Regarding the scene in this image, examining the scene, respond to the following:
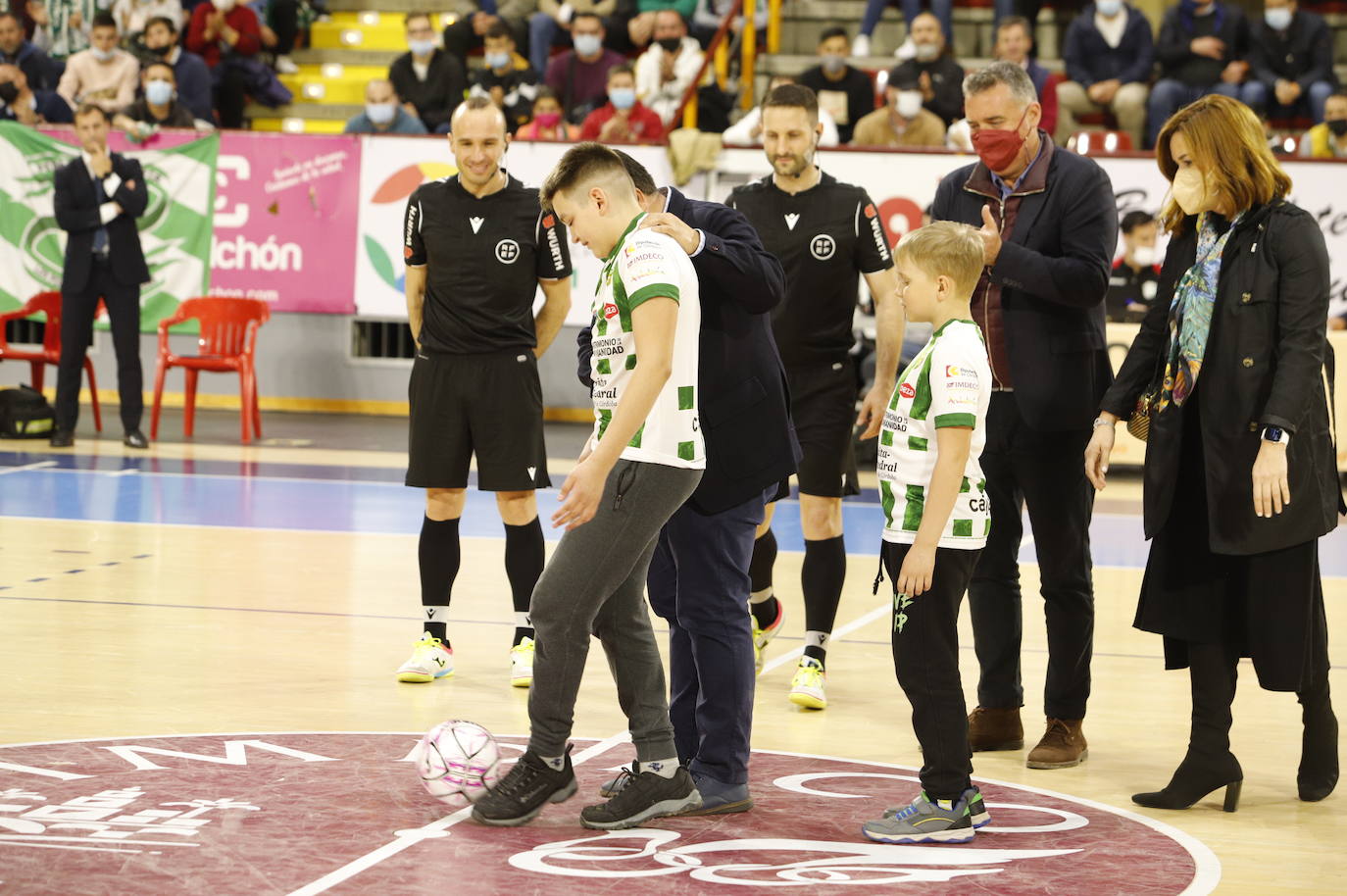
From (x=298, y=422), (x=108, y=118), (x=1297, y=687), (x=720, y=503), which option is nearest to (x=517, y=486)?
(x=720, y=503)

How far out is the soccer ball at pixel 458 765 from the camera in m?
4.65

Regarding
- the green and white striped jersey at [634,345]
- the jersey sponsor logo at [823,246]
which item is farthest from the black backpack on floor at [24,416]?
the green and white striped jersey at [634,345]

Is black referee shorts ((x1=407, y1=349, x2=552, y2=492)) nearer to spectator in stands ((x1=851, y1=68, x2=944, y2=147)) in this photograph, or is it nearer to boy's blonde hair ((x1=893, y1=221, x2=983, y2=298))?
boy's blonde hair ((x1=893, y1=221, x2=983, y2=298))

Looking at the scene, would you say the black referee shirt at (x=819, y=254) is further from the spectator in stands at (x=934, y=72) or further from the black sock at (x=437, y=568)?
the spectator in stands at (x=934, y=72)

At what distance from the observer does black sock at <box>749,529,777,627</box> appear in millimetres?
6918

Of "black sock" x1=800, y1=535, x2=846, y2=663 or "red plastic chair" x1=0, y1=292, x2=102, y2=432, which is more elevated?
"red plastic chair" x1=0, y1=292, x2=102, y2=432

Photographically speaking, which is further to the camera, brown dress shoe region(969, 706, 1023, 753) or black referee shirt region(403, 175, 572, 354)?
black referee shirt region(403, 175, 572, 354)

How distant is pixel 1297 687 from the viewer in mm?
4922

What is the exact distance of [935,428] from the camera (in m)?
4.56

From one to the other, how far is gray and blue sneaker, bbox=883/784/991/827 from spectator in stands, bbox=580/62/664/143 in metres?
12.0

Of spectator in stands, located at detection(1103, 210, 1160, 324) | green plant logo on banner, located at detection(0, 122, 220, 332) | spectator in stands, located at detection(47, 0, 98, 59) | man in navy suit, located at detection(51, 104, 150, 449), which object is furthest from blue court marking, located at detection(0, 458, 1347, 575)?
spectator in stands, located at detection(47, 0, 98, 59)

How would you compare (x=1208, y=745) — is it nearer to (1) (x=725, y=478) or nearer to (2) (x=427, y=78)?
(1) (x=725, y=478)

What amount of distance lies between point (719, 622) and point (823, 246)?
2.26m

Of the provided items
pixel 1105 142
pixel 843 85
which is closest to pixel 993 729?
pixel 1105 142
